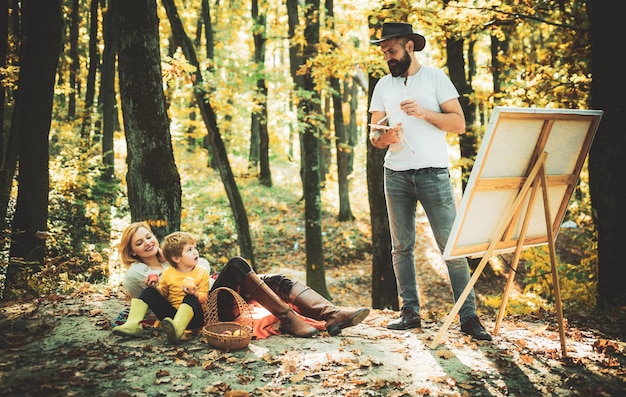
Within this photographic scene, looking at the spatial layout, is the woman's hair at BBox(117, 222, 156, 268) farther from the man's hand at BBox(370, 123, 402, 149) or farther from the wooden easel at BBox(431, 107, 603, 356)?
the wooden easel at BBox(431, 107, 603, 356)

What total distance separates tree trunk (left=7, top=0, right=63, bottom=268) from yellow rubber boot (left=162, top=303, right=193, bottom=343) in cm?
383

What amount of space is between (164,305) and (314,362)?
1.36 m

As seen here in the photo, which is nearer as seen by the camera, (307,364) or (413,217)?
(307,364)

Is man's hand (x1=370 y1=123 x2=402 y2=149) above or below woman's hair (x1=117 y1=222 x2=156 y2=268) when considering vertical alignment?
above

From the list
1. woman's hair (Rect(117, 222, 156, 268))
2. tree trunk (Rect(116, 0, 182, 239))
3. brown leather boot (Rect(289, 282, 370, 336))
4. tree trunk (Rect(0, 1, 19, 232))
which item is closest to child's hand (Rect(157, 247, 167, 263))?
woman's hair (Rect(117, 222, 156, 268))

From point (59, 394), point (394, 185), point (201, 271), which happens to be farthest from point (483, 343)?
point (59, 394)

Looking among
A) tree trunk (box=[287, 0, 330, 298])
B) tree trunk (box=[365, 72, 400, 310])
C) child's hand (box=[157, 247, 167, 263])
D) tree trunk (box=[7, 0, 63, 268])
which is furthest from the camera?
tree trunk (box=[287, 0, 330, 298])

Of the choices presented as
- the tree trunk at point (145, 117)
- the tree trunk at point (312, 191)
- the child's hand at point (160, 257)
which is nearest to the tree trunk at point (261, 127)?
the tree trunk at point (312, 191)

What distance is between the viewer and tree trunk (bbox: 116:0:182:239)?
19.1 feet

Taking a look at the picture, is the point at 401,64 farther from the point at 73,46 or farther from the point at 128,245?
the point at 73,46

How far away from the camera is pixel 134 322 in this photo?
13.0 feet

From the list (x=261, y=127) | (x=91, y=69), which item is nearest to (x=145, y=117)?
(x=91, y=69)

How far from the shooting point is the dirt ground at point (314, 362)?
319 centimetres

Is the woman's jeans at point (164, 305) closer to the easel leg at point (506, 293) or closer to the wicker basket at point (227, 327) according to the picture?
the wicker basket at point (227, 327)
